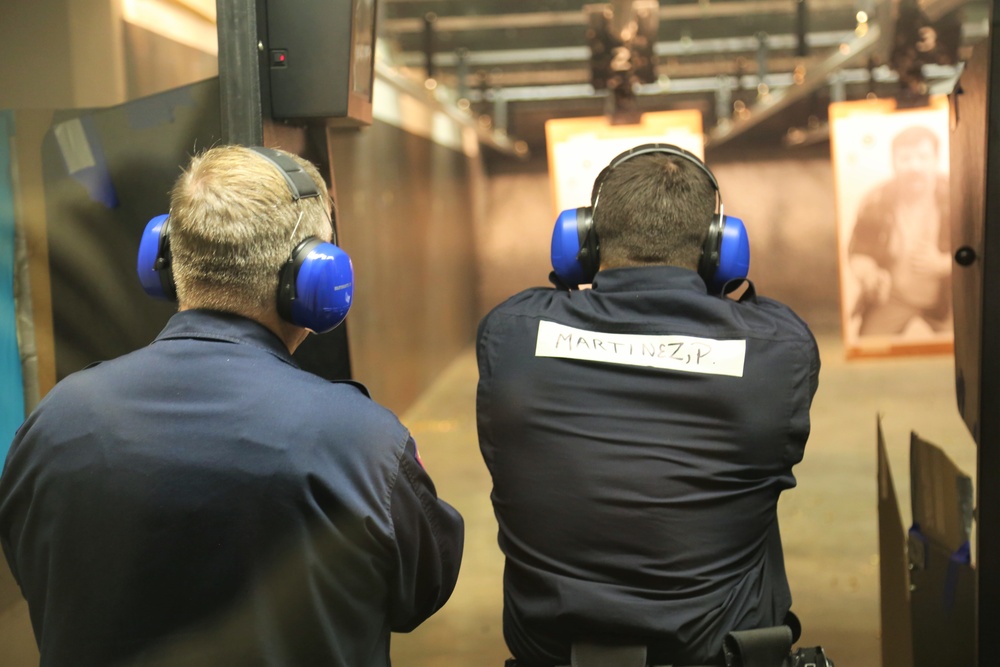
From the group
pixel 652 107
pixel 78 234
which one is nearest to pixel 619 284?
pixel 78 234

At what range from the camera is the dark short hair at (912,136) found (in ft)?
13.7

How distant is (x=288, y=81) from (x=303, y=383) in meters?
0.73

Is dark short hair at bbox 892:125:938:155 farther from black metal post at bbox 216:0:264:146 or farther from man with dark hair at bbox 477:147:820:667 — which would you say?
black metal post at bbox 216:0:264:146

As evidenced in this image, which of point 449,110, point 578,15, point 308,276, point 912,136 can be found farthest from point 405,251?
point 308,276

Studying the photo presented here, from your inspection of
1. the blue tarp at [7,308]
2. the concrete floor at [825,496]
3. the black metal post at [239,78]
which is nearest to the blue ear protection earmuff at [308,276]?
the black metal post at [239,78]

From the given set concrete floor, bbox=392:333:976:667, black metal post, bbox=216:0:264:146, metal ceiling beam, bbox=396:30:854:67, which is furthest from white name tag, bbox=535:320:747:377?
metal ceiling beam, bbox=396:30:854:67

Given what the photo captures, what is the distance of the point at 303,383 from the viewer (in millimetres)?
1052

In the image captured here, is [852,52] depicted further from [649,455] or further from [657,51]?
[649,455]

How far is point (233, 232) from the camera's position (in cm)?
109

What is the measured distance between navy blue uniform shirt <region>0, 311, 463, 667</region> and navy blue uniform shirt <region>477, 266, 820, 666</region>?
40 cm

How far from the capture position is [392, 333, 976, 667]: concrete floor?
3.05 m

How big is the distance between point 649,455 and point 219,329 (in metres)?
0.64

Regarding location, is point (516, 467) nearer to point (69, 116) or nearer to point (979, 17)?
point (69, 116)

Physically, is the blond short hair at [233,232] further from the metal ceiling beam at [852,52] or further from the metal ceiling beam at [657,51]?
the metal ceiling beam at [657,51]
